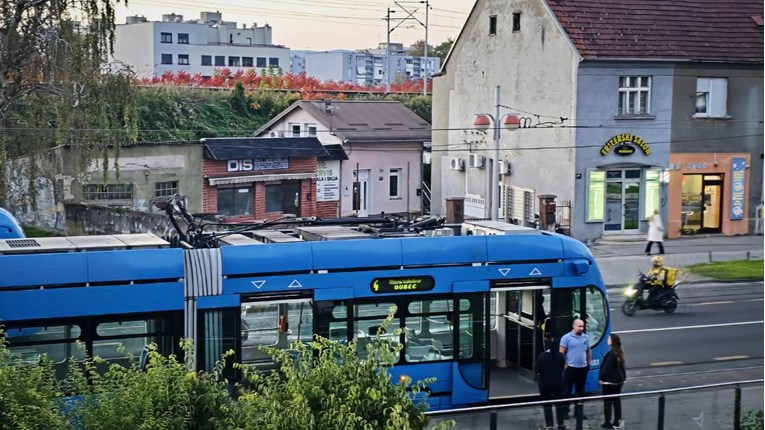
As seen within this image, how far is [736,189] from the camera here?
1543 inches

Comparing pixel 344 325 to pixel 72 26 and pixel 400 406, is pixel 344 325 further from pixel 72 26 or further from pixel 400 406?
pixel 72 26

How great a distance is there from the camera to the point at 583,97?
37.4 metres

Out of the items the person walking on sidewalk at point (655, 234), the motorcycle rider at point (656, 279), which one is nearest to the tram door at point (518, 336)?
the motorcycle rider at point (656, 279)

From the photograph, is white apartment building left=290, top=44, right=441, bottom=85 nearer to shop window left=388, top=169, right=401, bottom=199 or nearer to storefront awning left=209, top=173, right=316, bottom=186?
shop window left=388, top=169, right=401, bottom=199

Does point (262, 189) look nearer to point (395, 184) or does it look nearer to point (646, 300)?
point (395, 184)

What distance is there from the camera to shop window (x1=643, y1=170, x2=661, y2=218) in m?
38.4

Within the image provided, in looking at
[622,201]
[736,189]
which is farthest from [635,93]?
[736,189]

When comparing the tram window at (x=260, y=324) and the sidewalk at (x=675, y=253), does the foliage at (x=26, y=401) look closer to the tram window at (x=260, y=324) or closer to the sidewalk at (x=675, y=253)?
the tram window at (x=260, y=324)

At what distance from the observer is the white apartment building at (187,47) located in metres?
87.6

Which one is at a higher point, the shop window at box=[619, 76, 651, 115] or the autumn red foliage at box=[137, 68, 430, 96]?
the autumn red foliage at box=[137, 68, 430, 96]

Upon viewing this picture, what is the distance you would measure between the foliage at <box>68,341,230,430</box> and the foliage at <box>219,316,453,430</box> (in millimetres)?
270

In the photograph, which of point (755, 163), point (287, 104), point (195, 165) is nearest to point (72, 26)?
point (195, 165)

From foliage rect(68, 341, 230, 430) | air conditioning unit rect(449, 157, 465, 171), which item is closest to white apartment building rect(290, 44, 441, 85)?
air conditioning unit rect(449, 157, 465, 171)

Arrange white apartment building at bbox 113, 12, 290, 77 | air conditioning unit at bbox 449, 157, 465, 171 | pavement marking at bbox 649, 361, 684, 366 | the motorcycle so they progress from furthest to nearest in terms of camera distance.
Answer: white apartment building at bbox 113, 12, 290, 77
air conditioning unit at bbox 449, 157, 465, 171
the motorcycle
pavement marking at bbox 649, 361, 684, 366
